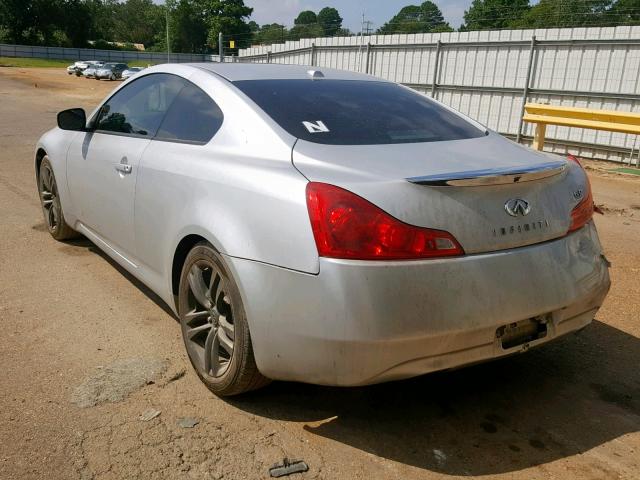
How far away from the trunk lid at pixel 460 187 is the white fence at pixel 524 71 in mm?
9896

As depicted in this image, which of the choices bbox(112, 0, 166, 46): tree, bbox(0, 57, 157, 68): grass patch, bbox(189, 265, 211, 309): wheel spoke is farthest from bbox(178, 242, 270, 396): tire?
bbox(112, 0, 166, 46): tree

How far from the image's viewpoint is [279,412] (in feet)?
9.38

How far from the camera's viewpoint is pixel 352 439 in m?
2.66

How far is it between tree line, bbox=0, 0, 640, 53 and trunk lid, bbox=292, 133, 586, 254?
39.3 meters

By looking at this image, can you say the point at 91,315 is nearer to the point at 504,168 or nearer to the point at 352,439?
the point at 352,439

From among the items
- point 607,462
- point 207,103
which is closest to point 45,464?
point 207,103

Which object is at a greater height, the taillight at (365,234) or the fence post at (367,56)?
the fence post at (367,56)

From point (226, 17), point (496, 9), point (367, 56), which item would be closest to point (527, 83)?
point (367, 56)

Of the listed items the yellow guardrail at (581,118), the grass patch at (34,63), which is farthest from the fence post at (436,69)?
the grass patch at (34,63)

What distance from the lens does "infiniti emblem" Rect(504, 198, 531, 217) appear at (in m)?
2.49

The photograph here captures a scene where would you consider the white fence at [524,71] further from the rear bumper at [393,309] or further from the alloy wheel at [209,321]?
the alloy wheel at [209,321]

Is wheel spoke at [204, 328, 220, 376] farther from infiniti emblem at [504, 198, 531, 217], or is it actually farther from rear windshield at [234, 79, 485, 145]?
infiniti emblem at [504, 198, 531, 217]

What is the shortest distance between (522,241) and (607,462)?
39.1 inches

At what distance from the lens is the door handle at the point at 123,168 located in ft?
11.8
